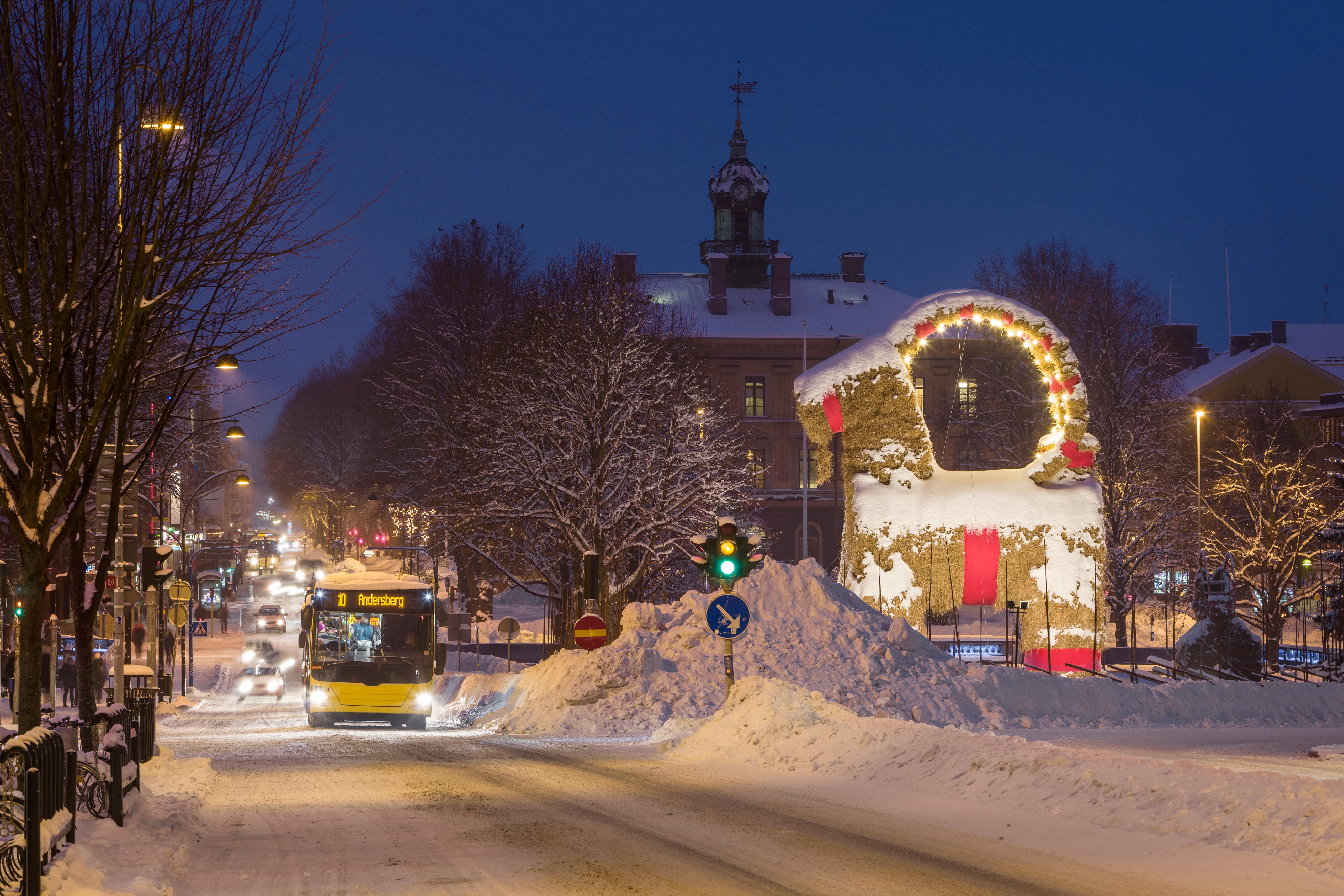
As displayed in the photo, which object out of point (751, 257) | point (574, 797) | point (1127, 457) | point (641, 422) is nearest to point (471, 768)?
point (574, 797)

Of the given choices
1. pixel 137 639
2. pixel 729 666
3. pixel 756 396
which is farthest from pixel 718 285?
pixel 729 666

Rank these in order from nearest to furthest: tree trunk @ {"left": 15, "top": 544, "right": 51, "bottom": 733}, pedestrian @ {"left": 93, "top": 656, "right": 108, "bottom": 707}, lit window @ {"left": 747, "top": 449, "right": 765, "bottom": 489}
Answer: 1. tree trunk @ {"left": 15, "top": 544, "right": 51, "bottom": 733}
2. pedestrian @ {"left": 93, "top": 656, "right": 108, "bottom": 707}
3. lit window @ {"left": 747, "top": 449, "right": 765, "bottom": 489}

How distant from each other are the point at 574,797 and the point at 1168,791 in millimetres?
5944

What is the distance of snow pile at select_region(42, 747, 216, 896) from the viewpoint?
8.65 meters

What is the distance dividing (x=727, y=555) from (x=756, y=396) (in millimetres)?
61291

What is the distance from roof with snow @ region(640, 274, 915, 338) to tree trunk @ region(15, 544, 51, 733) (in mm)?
66345

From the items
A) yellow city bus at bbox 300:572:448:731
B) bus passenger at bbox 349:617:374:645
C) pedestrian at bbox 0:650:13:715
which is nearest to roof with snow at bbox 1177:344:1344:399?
yellow city bus at bbox 300:572:448:731

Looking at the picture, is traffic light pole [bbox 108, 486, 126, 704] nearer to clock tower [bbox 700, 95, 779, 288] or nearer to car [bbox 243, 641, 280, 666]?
car [bbox 243, 641, 280, 666]

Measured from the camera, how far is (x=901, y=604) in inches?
1242

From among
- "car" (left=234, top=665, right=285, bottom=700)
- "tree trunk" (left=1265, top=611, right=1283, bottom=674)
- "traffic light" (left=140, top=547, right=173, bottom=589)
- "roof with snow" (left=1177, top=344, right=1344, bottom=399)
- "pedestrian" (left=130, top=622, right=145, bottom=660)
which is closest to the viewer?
"traffic light" (left=140, top=547, right=173, bottom=589)

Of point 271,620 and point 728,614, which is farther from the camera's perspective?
point 271,620

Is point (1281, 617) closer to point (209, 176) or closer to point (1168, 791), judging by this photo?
point (1168, 791)

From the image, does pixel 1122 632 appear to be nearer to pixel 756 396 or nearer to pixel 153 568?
pixel 153 568

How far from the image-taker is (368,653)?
2786 centimetres
